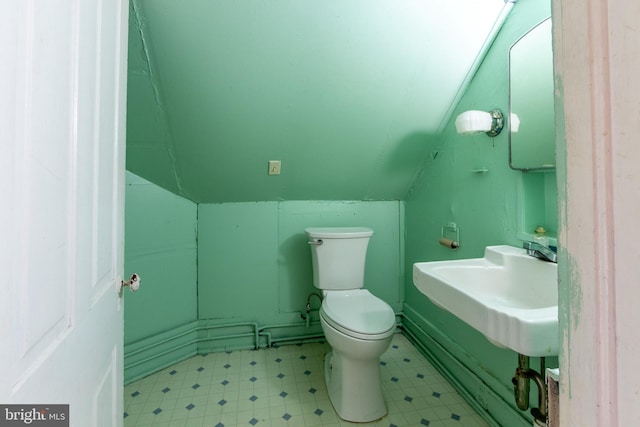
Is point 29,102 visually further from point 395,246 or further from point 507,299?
point 395,246

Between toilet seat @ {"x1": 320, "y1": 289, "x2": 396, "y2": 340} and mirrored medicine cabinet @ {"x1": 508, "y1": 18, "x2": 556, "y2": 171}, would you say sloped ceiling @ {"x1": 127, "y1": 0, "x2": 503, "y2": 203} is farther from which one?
toilet seat @ {"x1": 320, "y1": 289, "x2": 396, "y2": 340}

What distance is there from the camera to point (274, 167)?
182cm

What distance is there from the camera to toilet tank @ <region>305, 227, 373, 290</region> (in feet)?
6.19

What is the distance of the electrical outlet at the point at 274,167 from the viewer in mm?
1795

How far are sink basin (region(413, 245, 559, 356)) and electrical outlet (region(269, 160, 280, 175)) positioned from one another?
3.39ft

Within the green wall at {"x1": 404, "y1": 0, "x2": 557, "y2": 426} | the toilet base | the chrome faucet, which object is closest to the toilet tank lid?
the green wall at {"x1": 404, "y1": 0, "x2": 557, "y2": 426}

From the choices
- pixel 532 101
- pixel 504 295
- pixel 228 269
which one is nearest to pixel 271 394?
pixel 228 269

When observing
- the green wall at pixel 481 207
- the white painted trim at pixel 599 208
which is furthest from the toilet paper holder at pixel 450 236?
the white painted trim at pixel 599 208

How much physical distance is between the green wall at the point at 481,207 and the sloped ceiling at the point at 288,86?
0.38 ft

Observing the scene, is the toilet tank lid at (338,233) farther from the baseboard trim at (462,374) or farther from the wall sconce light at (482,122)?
the wall sconce light at (482,122)

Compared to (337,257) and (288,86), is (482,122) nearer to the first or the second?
(288,86)

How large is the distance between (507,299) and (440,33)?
119 cm

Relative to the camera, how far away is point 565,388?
37 centimetres

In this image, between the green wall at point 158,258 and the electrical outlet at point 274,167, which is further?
the electrical outlet at point 274,167
